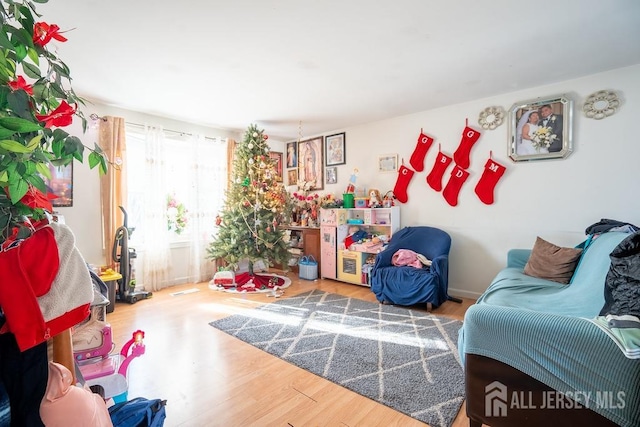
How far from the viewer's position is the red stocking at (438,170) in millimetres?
3809

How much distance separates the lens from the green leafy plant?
0.61m

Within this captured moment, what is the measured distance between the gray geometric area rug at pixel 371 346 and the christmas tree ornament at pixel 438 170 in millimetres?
1682

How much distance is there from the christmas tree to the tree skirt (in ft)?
0.54

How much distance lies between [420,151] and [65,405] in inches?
160

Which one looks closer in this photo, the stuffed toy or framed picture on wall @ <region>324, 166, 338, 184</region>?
the stuffed toy

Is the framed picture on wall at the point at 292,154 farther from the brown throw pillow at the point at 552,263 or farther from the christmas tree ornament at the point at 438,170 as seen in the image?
the brown throw pillow at the point at 552,263

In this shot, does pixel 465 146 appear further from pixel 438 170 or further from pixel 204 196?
pixel 204 196

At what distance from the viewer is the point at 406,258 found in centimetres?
359

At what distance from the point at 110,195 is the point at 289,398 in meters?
3.37

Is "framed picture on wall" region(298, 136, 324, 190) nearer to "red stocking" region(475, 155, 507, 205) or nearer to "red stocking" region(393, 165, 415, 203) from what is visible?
"red stocking" region(393, 165, 415, 203)

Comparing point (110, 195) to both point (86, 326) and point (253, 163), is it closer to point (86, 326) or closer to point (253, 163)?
point (253, 163)

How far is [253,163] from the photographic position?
14.1 ft

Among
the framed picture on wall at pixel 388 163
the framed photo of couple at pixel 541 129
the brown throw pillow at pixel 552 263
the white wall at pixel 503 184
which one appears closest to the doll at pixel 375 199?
the white wall at pixel 503 184

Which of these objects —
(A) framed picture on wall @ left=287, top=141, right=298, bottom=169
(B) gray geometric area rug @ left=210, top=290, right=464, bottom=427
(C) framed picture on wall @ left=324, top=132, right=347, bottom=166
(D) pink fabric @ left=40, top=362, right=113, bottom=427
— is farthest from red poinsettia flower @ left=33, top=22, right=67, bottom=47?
(A) framed picture on wall @ left=287, top=141, right=298, bottom=169
